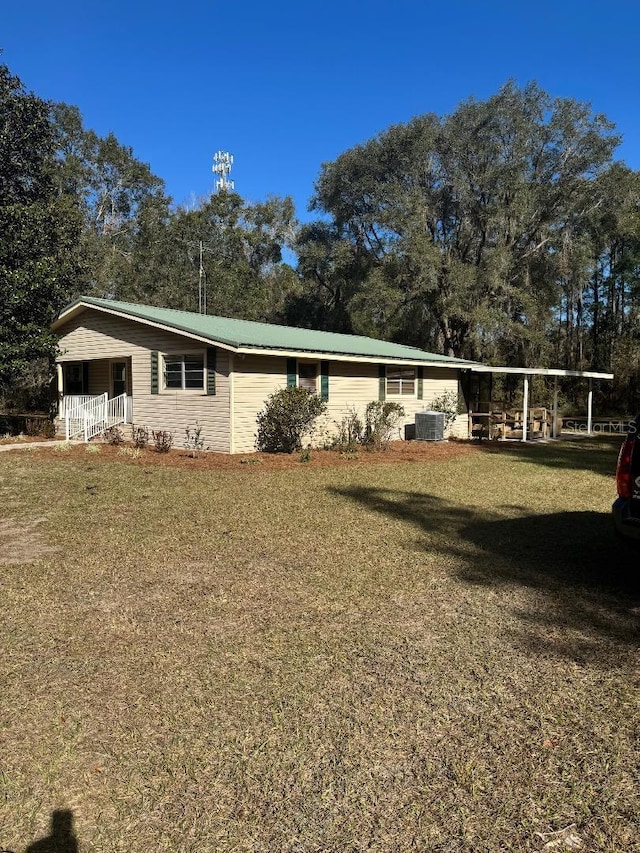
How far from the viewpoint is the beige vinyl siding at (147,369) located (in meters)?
12.9

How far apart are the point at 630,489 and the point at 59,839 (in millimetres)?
4122

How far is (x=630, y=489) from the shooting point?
430 cm

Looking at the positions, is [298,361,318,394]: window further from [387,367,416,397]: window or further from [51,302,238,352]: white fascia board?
[387,367,416,397]: window

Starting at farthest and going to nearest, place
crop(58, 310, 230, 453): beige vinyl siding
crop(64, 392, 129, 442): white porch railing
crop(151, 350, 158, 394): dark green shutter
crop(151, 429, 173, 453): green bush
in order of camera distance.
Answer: crop(64, 392, 129, 442): white porch railing
crop(151, 350, 158, 394): dark green shutter
crop(151, 429, 173, 453): green bush
crop(58, 310, 230, 453): beige vinyl siding

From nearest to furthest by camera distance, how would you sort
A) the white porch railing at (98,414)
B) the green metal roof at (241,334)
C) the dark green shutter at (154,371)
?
the green metal roof at (241,334) < the dark green shutter at (154,371) < the white porch railing at (98,414)

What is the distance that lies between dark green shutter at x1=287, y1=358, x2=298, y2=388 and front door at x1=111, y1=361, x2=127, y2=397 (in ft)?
18.6

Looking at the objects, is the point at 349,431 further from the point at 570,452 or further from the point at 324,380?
the point at 570,452

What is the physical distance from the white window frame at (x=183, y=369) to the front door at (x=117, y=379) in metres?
3.08

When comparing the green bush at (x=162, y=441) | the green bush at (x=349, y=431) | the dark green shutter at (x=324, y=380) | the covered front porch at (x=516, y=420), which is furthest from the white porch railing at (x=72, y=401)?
the covered front porch at (x=516, y=420)

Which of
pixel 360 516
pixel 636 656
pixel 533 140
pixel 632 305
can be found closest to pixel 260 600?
pixel 636 656

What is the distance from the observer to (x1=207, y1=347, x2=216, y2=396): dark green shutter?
12875 millimetres

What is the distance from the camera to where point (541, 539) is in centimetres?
618

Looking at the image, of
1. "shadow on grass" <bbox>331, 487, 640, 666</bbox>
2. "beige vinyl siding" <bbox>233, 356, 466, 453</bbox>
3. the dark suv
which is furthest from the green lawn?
"beige vinyl siding" <bbox>233, 356, 466, 453</bbox>

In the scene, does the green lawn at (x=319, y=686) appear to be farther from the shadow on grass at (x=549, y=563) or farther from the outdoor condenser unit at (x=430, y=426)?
the outdoor condenser unit at (x=430, y=426)
